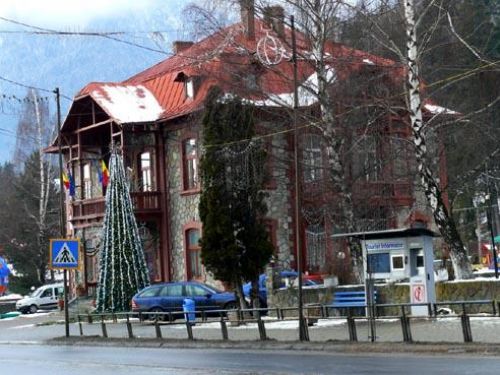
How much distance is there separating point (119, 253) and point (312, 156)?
9.31 metres

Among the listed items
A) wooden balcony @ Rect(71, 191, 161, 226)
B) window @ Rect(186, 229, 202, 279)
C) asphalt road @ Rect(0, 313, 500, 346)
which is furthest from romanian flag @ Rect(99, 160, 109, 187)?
asphalt road @ Rect(0, 313, 500, 346)

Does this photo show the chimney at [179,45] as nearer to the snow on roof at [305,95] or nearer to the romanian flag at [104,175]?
the romanian flag at [104,175]

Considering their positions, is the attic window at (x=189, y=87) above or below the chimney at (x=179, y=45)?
below

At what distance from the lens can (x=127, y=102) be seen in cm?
4716

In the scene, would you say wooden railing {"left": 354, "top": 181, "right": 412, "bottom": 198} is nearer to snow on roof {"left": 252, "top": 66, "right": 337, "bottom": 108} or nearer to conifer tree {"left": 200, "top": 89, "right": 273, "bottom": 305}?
snow on roof {"left": 252, "top": 66, "right": 337, "bottom": 108}

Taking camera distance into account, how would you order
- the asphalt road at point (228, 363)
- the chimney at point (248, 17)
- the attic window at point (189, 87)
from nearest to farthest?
the asphalt road at point (228, 363) < the chimney at point (248, 17) < the attic window at point (189, 87)

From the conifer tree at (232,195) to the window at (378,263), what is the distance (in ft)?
20.8

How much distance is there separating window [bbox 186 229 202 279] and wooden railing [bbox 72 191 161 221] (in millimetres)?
2282

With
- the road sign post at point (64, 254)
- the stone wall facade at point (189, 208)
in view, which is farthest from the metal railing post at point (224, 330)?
the stone wall facade at point (189, 208)

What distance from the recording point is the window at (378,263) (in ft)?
92.2

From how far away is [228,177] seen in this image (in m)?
33.9

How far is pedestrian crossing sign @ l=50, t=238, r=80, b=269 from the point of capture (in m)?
32.6

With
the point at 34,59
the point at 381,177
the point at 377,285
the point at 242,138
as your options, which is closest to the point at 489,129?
the point at 377,285

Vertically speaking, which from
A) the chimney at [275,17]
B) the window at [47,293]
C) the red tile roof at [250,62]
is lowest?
the window at [47,293]
